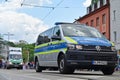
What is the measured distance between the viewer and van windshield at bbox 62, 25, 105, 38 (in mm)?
→ 17609

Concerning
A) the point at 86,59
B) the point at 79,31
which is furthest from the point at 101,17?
the point at 86,59

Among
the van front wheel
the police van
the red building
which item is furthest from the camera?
the red building

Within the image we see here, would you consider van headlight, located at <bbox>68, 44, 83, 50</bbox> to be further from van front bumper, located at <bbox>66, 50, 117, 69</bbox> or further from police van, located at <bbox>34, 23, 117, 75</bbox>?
van front bumper, located at <bbox>66, 50, 117, 69</bbox>

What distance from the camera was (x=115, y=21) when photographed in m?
54.1

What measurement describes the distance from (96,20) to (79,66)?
4634 cm

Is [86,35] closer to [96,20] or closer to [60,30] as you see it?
[60,30]

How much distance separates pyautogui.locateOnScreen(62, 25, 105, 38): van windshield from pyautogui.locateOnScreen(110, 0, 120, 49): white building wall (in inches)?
1376

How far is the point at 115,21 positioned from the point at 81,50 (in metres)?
38.3

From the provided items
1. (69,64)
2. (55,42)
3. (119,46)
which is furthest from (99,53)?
(119,46)

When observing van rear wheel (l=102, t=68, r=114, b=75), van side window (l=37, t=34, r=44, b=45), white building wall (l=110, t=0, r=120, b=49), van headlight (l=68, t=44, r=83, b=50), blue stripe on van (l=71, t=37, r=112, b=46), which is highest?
white building wall (l=110, t=0, r=120, b=49)

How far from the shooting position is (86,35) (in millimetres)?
17625

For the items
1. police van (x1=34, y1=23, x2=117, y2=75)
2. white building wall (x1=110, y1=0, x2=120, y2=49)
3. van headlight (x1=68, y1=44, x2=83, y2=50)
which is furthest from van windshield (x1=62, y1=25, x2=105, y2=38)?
white building wall (x1=110, y1=0, x2=120, y2=49)

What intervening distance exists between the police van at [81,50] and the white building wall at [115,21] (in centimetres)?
3519

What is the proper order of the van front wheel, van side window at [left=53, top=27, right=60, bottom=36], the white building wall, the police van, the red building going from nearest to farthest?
the police van
the van front wheel
van side window at [left=53, top=27, right=60, bottom=36]
the white building wall
the red building
